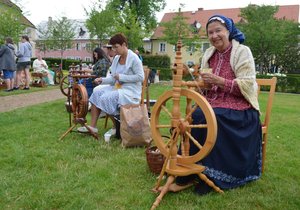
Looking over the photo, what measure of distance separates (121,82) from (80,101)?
24.6 inches

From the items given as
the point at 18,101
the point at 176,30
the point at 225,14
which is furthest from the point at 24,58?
the point at 225,14

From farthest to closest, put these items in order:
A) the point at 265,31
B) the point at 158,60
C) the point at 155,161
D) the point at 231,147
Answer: the point at 158,60 < the point at 265,31 < the point at 155,161 < the point at 231,147

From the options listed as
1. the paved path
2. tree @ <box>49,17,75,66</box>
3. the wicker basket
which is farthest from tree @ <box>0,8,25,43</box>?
tree @ <box>49,17,75,66</box>

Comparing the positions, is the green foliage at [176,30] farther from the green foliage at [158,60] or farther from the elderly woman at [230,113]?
the elderly woman at [230,113]

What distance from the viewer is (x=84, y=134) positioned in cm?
505

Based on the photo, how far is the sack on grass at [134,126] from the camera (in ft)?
14.4

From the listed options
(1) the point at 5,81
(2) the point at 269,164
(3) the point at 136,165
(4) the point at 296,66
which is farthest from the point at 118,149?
(4) the point at 296,66

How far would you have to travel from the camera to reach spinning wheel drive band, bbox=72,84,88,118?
4682 millimetres

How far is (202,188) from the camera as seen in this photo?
301cm

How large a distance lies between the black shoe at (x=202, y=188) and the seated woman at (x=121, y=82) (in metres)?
1.93

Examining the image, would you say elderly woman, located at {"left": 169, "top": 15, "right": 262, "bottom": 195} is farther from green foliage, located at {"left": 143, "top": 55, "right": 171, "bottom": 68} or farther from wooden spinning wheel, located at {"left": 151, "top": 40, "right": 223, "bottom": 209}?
green foliage, located at {"left": 143, "top": 55, "right": 171, "bottom": 68}

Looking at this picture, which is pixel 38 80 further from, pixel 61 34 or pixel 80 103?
pixel 61 34

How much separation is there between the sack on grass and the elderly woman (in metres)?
1.38

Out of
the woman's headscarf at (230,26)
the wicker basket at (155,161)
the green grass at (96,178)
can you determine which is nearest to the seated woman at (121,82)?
the green grass at (96,178)
